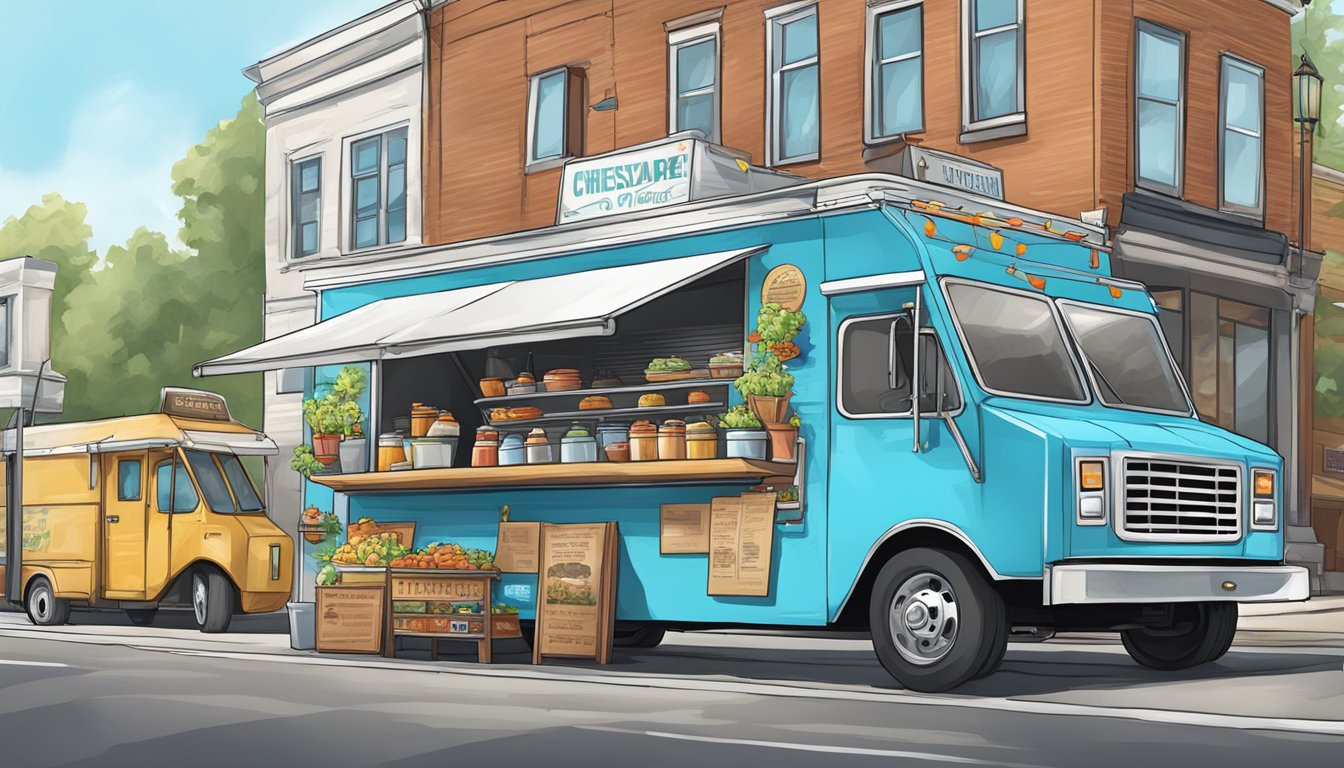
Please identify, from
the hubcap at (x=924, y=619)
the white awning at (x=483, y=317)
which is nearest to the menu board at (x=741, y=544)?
the hubcap at (x=924, y=619)

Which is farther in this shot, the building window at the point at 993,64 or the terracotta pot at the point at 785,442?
the building window at the point at 993,64

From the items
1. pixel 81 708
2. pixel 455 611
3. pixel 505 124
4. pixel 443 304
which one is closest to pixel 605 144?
pixel 505 124

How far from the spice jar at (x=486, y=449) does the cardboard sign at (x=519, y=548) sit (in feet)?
1.79

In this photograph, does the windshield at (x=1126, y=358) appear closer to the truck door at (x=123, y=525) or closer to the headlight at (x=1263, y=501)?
the headlight at (x=1263, y=501)

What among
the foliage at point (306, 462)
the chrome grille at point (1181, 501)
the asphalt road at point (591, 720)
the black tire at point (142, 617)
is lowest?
the black tire at point (142, 617)

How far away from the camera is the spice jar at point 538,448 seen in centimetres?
1452

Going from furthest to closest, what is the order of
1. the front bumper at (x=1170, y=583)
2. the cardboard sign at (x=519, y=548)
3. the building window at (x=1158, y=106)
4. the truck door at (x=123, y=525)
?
the truck door at (x=123, y=525)
the building window at (x=1158, y=106)
the cardboard sign at (x=519, y=548)
the front bumper at (x=1170, y=583)

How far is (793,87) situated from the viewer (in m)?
22.4

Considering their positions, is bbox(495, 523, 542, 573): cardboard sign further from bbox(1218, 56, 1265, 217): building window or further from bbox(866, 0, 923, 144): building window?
bbox(1218, 56, 1265, 217): building window

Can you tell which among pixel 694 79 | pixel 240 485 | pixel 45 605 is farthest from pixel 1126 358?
pixel 45 605

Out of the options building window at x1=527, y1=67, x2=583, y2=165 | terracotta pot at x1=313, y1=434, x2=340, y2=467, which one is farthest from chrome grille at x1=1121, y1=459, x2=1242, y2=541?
building window at x1=527, y1=67, x2=583, y2=165

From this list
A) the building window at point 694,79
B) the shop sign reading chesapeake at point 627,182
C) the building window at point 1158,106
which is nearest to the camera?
the shop sign reading chesapeake at point 627,182

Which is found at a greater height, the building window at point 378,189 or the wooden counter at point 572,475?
the building window at point 378,189

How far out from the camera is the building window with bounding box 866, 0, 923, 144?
2097 cm
